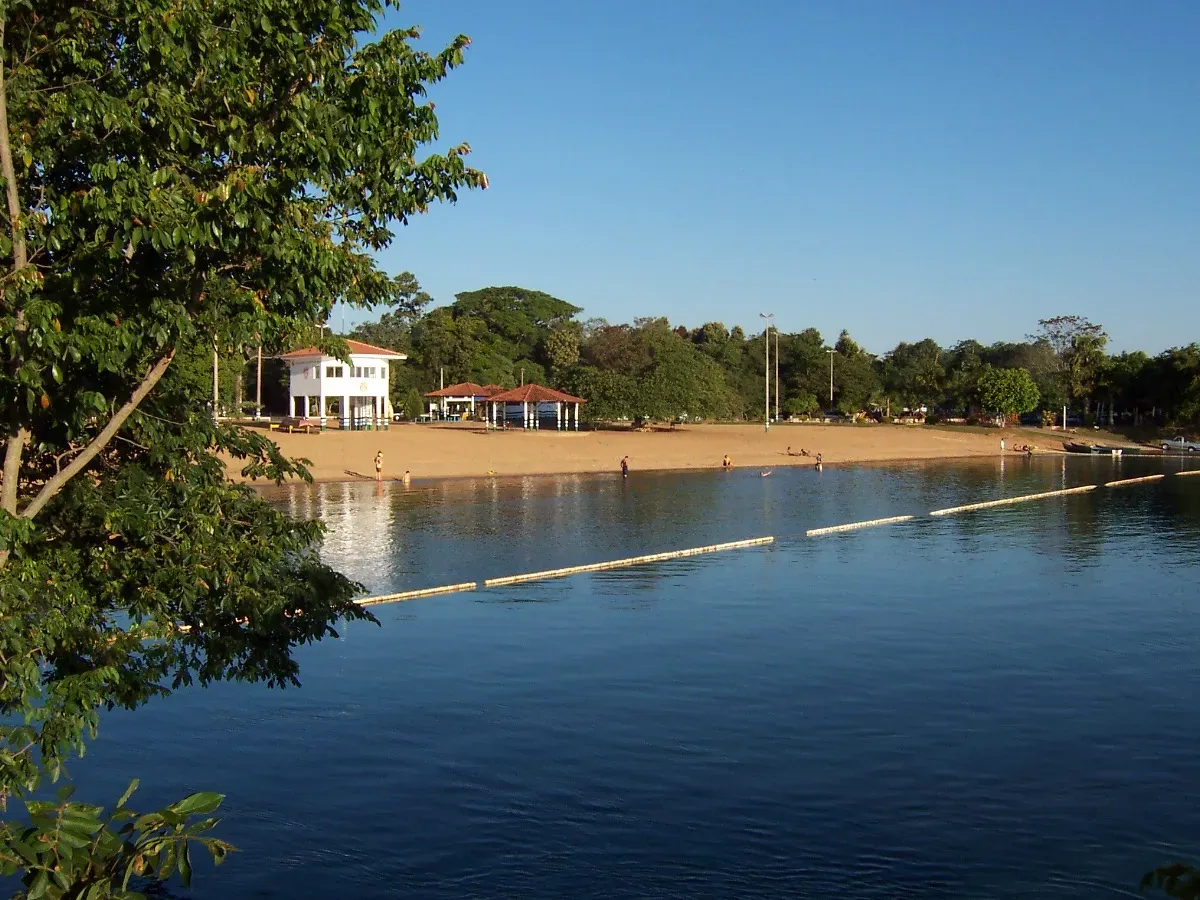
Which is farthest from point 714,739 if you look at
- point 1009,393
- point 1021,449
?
point 1009,393

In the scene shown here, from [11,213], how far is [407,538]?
33.8 meters

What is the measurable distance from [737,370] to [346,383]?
57.0 m

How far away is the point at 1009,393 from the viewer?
11562cm

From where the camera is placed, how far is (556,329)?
143125 mm

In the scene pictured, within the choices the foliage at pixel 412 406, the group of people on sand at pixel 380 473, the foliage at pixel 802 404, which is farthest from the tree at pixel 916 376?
the group of people on sand at pixel 380 473

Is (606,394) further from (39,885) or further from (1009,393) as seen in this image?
(39,885)

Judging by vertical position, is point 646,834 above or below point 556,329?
below

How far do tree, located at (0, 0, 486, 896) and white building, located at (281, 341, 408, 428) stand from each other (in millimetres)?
74104

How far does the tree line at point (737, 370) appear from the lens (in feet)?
341

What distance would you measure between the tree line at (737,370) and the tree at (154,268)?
291ft

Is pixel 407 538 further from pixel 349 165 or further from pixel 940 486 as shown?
pixel 940 486

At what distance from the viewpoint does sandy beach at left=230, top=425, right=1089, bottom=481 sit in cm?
7188

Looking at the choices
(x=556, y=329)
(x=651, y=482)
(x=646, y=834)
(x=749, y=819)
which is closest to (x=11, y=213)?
(x=646, y=834)

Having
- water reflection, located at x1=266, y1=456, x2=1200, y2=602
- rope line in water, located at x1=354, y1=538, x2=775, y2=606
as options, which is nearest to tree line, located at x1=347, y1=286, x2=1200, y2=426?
water reflection, located at x1=266, y1=456, x2=1200, y2=602
